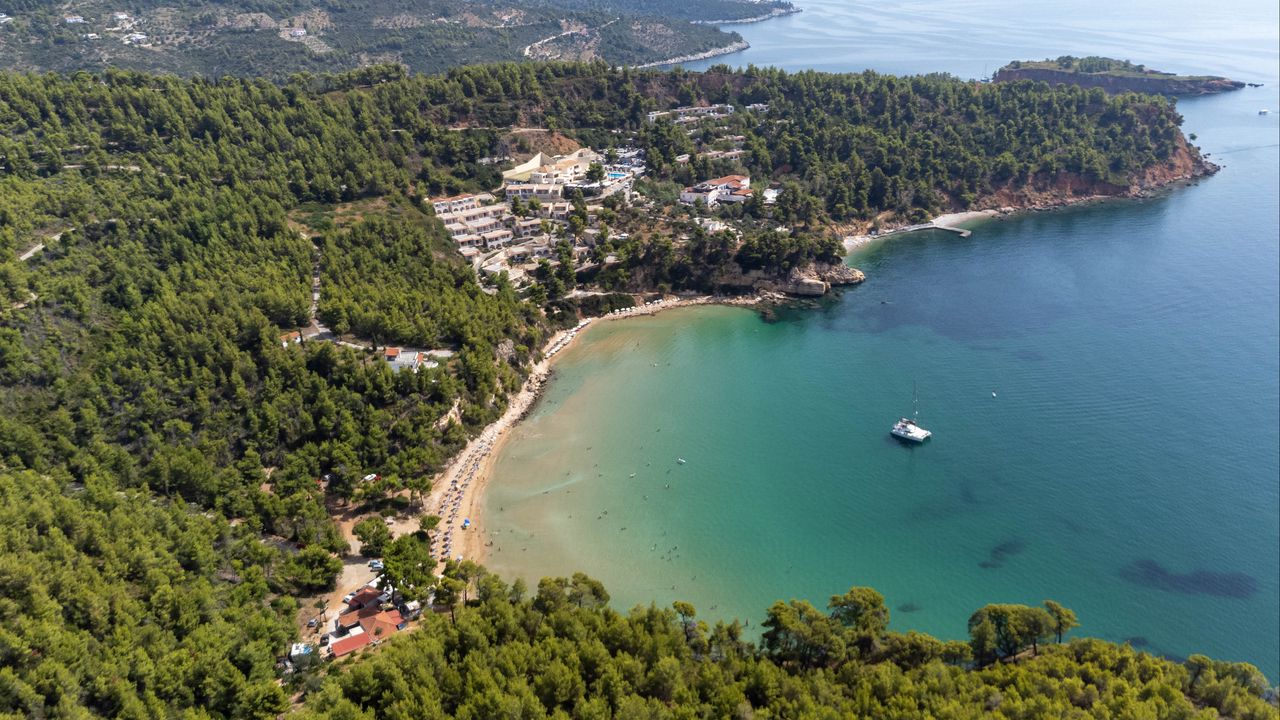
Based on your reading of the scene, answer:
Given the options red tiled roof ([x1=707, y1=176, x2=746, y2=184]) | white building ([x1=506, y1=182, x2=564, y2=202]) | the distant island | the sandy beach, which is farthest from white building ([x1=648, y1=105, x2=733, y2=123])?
the distant island

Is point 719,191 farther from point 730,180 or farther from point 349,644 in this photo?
point 349,644

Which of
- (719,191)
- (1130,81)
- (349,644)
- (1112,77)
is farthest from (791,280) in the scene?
(1130,81)

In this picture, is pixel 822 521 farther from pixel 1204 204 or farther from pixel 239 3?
pixel 239 3

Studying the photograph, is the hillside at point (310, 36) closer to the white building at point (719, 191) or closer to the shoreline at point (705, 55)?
the shoreline at point (705, 55)

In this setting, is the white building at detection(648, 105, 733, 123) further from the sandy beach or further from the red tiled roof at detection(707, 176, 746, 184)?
the sandy beach

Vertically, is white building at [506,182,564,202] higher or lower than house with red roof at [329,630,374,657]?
higher

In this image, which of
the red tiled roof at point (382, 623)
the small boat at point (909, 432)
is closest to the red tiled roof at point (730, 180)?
the small boat at point (909, 432)
